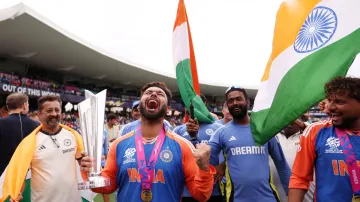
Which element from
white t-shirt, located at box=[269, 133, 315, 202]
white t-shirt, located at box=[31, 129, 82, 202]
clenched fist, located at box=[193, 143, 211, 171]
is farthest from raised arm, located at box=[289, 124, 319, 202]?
white t-shirt, located at box=[31, 129, 82, 202]

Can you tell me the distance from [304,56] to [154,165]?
130 cm

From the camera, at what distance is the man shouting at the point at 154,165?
230 cm

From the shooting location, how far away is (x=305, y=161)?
2277 millimetres

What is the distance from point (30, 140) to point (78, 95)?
20924mm

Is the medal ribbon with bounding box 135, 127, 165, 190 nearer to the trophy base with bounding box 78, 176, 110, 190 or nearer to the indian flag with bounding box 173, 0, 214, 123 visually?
the trophy base with bounding box 78, 176, 110, 190

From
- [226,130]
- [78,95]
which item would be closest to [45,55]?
[78,95]

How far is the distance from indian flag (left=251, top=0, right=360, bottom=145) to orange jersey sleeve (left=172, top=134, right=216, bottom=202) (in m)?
0.56

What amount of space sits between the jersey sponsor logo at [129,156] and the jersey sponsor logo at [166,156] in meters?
0.19

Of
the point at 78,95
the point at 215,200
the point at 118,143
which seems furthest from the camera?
the point at 78,95

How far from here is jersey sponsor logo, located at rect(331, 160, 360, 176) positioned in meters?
2.07

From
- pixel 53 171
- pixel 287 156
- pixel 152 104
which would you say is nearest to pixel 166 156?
pixel 152 104

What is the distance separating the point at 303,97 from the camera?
2.38m

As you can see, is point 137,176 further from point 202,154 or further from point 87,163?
point 202,154

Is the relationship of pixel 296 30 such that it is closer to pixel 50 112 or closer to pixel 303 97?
pixel 303 97
